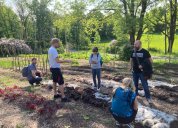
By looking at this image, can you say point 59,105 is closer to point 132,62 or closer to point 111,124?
point 111,124

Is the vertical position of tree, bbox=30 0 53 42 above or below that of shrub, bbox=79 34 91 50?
above

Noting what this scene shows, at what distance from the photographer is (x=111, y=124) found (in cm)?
743

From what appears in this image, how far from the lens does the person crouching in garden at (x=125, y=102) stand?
635 cm

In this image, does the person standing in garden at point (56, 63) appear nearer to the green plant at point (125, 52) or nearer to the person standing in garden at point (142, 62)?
the person standing in garden at point (142, 62)

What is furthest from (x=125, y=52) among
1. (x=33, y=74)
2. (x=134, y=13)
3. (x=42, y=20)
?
(x=42, y=20)

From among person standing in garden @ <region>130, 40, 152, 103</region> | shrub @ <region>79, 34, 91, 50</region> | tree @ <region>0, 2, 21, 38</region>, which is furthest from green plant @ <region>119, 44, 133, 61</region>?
tree @ <region>0, 2, 21, 38</region>

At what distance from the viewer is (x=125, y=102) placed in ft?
20.9

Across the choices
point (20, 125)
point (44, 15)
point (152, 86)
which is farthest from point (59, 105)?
point (44, 15)

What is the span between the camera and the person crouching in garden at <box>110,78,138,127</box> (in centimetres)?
635

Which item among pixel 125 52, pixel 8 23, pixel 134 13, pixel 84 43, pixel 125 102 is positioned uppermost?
pixel 8 23

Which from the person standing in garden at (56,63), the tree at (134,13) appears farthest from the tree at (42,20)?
the person standing in garden at (56,63)

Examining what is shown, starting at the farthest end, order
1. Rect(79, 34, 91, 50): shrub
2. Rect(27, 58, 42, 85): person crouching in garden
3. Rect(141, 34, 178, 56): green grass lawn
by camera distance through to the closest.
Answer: Rect(79, 34, 91, 50): shrub
Rect(141, 34, 178, 56): green grass lawn
Rect(27, 58, 42, 85): person crouching in garden

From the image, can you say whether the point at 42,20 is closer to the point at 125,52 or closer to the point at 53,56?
the point at 125,52

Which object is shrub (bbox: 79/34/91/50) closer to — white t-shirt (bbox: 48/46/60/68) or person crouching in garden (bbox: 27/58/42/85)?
person crouching in garden (bbox: 27/58/42/85)
